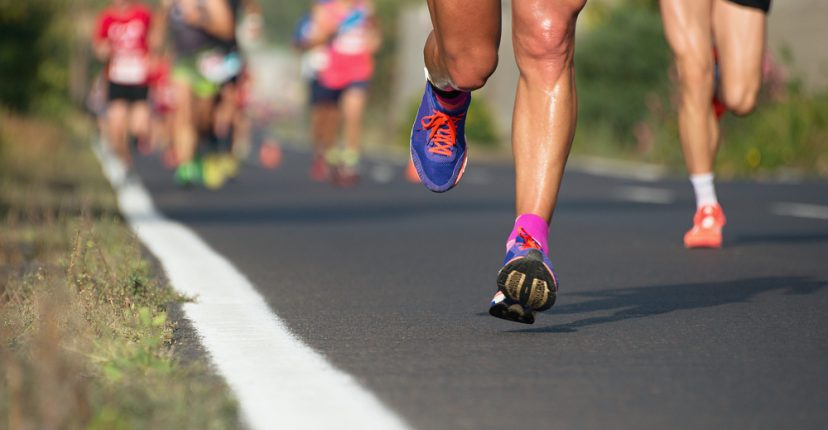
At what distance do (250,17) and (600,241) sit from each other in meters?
10.3

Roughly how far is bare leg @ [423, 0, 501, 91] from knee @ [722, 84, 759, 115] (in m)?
3.07

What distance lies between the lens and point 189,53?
16656 mm

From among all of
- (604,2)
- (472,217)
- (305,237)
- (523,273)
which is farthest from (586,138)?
(523,273)

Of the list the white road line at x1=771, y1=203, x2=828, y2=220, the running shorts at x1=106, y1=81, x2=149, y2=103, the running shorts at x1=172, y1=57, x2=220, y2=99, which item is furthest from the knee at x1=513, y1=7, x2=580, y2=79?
the running shorts at x1=106, y1=81, x2=149, y2=103

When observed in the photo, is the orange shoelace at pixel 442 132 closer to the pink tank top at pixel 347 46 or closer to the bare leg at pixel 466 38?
the bare leg at pixel 466 38

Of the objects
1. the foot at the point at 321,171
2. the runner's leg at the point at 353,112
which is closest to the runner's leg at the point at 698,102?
the foot at the point at 321,171

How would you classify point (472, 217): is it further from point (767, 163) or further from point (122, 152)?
point (767, 163)

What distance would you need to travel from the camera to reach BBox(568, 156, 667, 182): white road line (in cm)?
1956

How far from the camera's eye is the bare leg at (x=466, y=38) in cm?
594

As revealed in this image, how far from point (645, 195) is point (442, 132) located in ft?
28.8

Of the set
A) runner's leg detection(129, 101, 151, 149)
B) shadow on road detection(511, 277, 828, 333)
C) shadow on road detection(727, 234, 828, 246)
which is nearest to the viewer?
shadow on road detection(511, 277, 828, 333)

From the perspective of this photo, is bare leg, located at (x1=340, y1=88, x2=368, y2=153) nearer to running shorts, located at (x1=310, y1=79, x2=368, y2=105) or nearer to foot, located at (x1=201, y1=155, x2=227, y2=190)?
running shorts, located at (x1=310, y1=79, x2=368, y2=105)

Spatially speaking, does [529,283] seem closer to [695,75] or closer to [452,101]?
[452,101]

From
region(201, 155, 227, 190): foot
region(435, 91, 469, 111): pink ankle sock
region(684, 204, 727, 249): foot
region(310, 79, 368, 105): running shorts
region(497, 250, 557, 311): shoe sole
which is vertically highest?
region(435, 91, 469, 111): pink ankle sock
